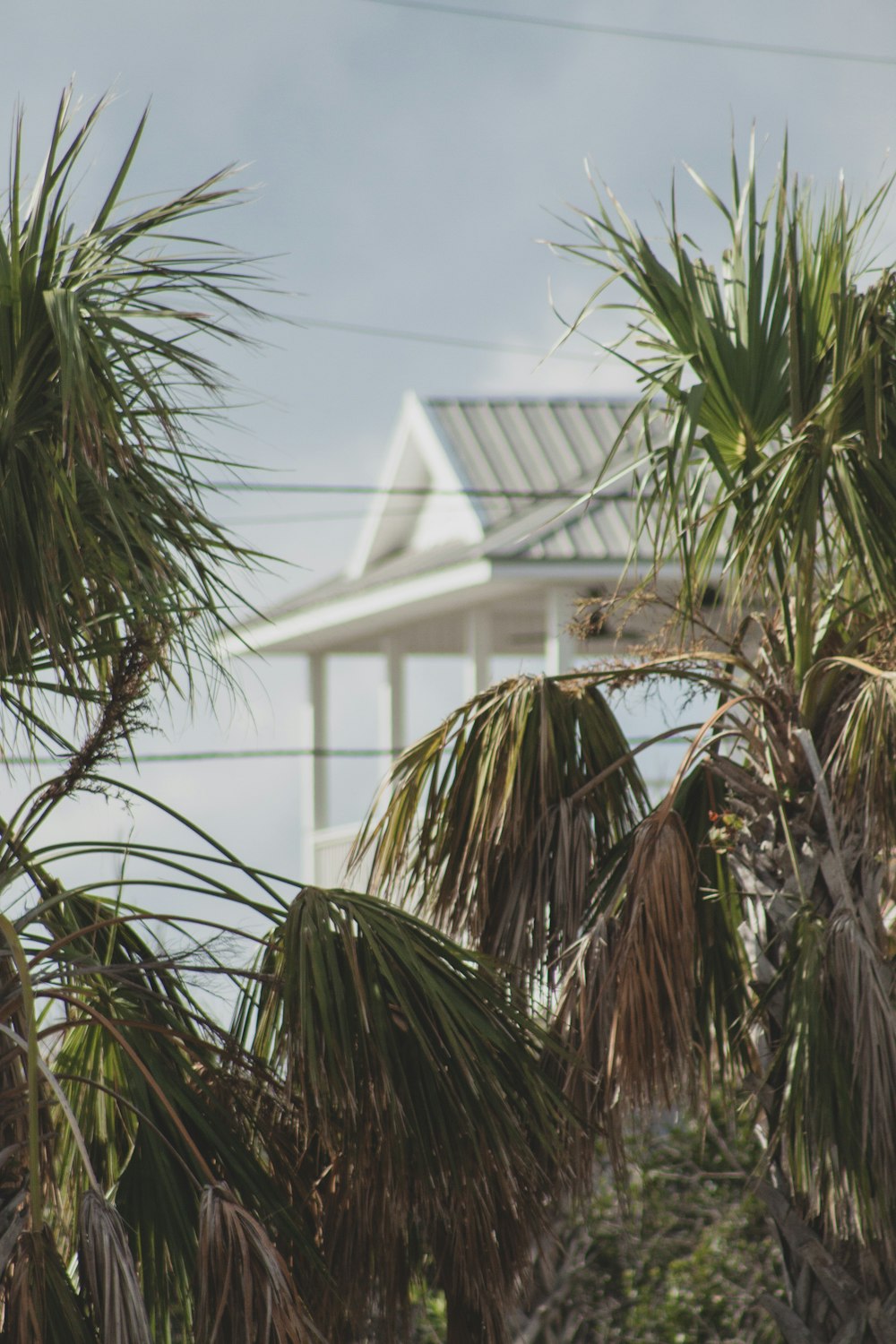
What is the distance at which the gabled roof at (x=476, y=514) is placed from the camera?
12516mm

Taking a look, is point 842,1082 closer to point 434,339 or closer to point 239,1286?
point 239,1286

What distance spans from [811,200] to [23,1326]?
14.8 feet

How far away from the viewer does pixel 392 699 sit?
589 inches

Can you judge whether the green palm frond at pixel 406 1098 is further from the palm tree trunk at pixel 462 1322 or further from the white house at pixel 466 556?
the white house at pixel 466 556

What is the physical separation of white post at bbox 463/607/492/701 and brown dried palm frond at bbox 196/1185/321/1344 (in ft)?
29.2

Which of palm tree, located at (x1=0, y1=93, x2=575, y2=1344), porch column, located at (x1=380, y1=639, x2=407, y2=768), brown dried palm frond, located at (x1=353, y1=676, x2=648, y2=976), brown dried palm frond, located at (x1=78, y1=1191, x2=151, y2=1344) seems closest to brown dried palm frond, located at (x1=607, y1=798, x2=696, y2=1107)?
palm tree, located at (x1=0, y1=93, x2=575, y2=1344)

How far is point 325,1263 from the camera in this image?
15.9 feet

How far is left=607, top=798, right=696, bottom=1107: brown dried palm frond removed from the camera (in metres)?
5.22

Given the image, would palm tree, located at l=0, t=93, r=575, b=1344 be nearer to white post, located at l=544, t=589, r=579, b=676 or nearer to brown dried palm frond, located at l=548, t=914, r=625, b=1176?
brown dried palm frond, located at l=548, t=914, r=625, b=1176

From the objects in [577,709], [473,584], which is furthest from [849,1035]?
[473,584]

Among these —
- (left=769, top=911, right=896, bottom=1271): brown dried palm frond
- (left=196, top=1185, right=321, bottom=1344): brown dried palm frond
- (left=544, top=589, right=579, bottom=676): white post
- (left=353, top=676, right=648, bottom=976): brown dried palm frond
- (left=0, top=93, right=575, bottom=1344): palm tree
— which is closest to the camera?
(left=196, top=1185, right=321, bottom=1344): brown dried palm frond

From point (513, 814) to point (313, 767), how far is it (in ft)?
32.4

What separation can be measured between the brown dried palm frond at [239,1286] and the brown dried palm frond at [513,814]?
2.12 metres

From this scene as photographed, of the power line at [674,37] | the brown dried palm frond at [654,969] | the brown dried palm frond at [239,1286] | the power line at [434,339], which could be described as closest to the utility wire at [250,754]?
the power line at [434,339]
